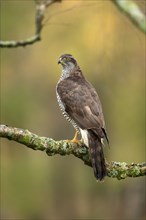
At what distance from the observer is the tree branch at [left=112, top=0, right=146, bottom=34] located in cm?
697

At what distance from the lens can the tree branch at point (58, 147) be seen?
21.7ft

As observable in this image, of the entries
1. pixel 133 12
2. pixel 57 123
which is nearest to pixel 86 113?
pixel 133 12

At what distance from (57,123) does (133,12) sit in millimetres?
11312

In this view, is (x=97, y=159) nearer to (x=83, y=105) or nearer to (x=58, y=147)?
(x=58, y=147)

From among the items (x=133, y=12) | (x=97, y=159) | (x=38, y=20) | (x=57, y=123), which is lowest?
(x=97, y=159)

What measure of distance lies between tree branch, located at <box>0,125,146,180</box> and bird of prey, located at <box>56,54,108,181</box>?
92mm

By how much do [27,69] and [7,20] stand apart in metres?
3.65

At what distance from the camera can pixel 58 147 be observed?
6949 mm

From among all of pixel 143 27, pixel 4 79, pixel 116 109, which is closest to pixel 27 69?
pixel 4 79

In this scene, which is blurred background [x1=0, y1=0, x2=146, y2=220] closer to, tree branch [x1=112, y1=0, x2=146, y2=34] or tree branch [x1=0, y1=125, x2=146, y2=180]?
tree branch [x1=112, y1=0, x2=146, y2=34]

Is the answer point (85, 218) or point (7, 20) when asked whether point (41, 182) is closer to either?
point (85, 218)

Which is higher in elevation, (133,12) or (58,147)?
(133,12)

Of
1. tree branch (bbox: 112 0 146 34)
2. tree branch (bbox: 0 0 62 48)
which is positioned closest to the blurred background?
tree branch (bbox: 0 0 62 48)

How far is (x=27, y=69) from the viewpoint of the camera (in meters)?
17.5
